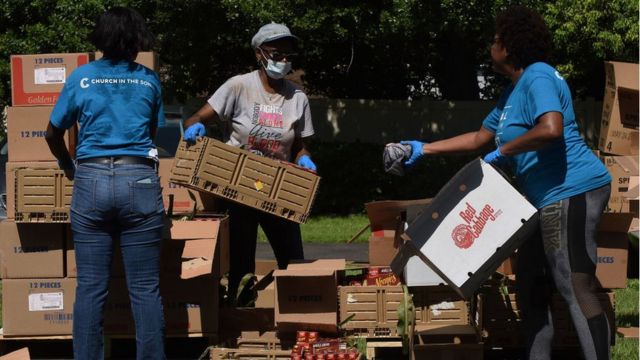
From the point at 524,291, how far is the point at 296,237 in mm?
1881

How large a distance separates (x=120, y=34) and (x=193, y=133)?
1139mm

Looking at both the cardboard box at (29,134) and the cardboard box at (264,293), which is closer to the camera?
the cardboard box at (29,134)

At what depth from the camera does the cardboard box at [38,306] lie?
6727 mm

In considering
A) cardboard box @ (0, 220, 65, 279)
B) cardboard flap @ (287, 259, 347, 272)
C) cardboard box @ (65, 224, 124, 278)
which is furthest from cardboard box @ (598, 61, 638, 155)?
cardboard box @ (0, 220, 65, 279)

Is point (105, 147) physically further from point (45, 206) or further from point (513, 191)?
point (513, 191)

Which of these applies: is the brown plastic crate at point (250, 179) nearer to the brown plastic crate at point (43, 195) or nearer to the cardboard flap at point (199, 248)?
the cardboard flap at point (199, 248)

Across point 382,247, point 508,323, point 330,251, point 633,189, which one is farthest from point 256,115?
point 330,251

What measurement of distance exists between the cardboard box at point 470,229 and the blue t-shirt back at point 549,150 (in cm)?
16

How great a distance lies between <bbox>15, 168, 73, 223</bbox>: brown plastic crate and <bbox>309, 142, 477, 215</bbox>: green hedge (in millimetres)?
11001

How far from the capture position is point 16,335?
6.77 meters

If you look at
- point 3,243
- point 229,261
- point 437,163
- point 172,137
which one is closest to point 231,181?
point 229,261

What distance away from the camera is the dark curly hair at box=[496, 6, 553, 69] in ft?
17.8

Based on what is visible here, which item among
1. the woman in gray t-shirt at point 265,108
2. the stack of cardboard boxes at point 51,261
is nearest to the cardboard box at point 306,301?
the stack of cardboard boxes at point 51,261

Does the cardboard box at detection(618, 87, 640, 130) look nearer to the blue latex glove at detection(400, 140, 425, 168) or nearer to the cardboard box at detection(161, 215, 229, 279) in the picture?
the blue latex glove at detection(400, 140, 425, 168)
